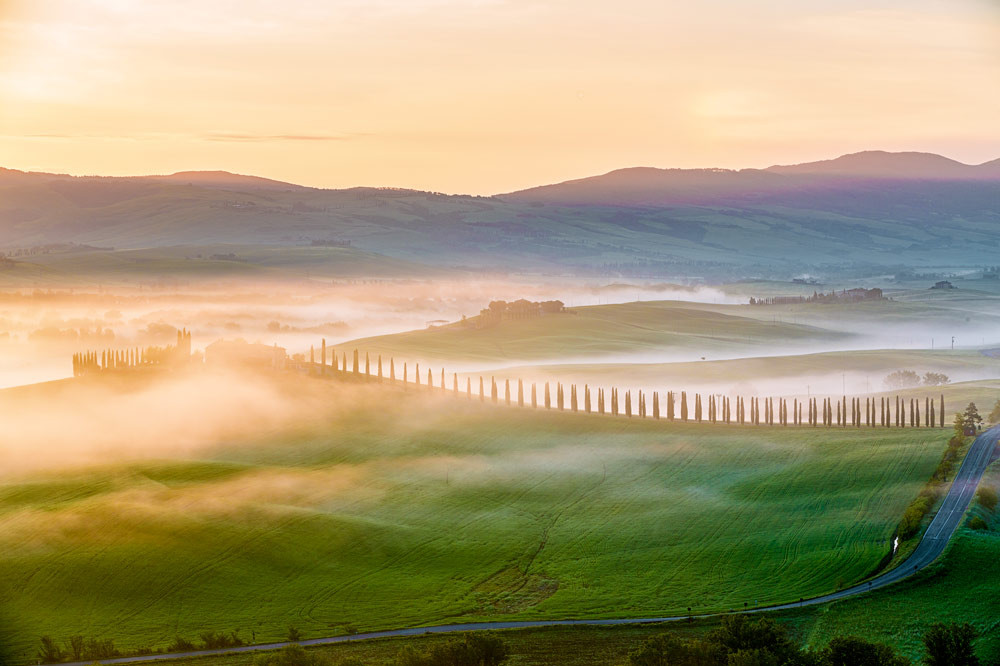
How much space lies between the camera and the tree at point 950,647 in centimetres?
8306

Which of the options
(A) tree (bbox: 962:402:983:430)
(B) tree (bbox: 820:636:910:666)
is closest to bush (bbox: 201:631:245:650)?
(B) tree (bbox: 820:636:910:666)

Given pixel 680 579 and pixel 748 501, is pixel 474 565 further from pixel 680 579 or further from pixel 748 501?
pixel 748 501

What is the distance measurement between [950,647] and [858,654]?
6.47 meters

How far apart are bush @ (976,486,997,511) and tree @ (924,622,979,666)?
123ft

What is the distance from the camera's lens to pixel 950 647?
8356cm

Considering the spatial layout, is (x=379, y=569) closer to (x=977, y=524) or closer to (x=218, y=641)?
(x=218, y=641)

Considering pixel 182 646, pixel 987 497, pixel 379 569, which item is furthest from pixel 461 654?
pixel 987 497

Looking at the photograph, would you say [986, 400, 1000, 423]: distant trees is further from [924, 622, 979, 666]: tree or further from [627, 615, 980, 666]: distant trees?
[924, 622, 979, 666]: tree

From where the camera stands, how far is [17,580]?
11588 cm

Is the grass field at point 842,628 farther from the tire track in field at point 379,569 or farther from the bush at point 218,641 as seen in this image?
the tire track in field at point 379,569

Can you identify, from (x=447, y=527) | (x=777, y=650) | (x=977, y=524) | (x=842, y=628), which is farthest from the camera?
(x=447, y=527)

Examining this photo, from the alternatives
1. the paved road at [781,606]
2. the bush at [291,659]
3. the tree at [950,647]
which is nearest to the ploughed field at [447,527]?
the paved road at [781,606]

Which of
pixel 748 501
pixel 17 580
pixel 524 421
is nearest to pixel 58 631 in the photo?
pixel 17 580

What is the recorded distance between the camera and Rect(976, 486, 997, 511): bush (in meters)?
120
